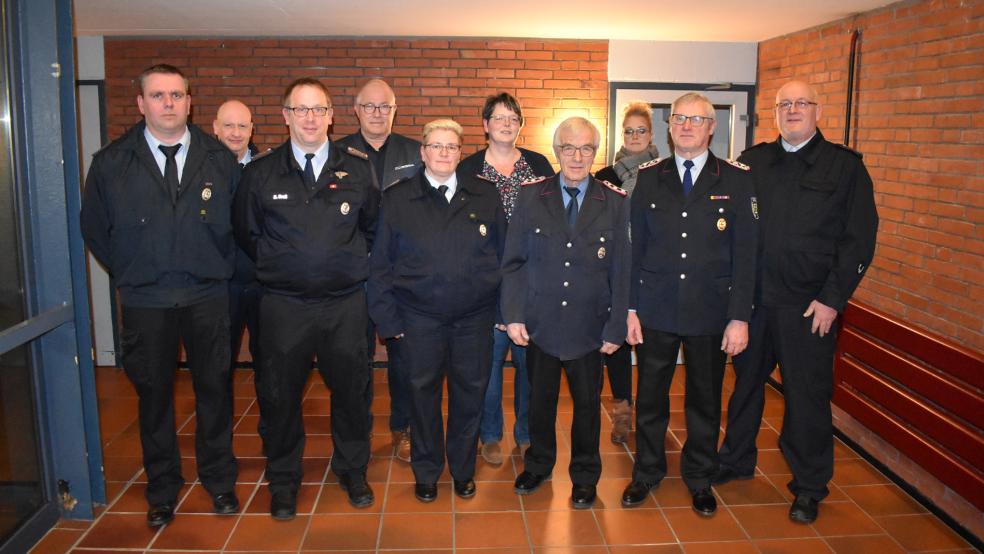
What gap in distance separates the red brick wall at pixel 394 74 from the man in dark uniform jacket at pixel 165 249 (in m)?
3.05

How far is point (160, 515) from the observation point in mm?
3473

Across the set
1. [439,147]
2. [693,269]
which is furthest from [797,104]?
[439,147]

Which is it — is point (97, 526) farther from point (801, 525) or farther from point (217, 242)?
point (801, 525)

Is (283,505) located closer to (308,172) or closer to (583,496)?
(583,496)

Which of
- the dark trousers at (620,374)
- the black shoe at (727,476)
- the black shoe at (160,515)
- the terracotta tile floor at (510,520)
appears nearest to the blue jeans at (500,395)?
the terracotta tile floor at (510,520)

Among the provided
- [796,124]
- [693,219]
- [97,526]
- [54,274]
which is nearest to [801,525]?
[693,219]

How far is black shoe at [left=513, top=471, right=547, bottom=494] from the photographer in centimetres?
380

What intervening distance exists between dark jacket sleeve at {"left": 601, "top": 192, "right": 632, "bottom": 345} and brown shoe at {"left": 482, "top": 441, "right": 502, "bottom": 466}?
1.15 metres

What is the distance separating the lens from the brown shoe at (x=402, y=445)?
419cm

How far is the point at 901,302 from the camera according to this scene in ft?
14.2

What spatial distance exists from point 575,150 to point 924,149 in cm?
220

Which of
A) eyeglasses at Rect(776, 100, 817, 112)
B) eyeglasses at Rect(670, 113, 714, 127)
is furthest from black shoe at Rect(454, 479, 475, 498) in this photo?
eyeglasses at Rect(776, 100, 817, 112)

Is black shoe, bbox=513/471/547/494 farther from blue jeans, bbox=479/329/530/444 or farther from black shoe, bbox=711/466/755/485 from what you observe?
black shoe, bbox=711/466/755/485

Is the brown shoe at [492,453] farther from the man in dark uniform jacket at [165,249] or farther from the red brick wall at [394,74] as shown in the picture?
the red brick wall at [394,74]
